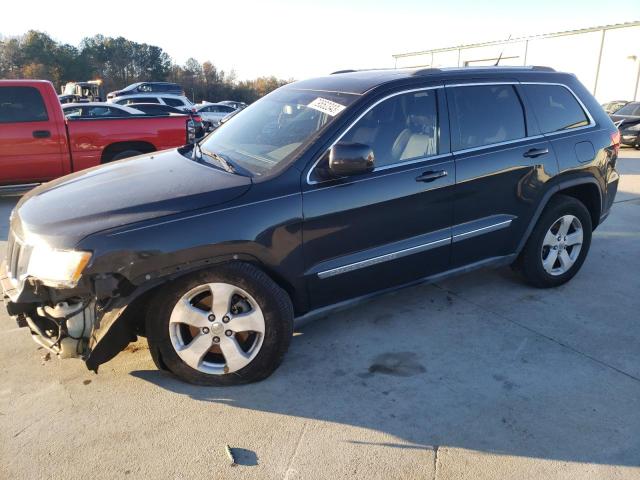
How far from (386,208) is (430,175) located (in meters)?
0.44

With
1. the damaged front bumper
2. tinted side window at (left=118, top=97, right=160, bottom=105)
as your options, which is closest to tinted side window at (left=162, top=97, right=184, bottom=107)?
tinted side window at (left=118, top=97, right=160, bottom=105)

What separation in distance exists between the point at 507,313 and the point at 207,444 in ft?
8.33

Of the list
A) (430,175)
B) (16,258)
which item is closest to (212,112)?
(430,175)

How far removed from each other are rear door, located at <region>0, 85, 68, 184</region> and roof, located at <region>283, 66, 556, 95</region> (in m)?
5.00

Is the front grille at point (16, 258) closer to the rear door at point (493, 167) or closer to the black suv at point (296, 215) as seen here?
the black suv at point (296, 215)

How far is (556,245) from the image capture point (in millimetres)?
4355

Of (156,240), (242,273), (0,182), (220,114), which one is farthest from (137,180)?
(220,114)

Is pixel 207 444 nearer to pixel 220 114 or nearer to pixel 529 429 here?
pixel 529 429

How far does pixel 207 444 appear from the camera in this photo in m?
2.57

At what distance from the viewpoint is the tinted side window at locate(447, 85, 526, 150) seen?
3701 millimetres

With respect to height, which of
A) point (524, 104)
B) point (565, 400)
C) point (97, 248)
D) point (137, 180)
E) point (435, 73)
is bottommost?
point (565, 400)

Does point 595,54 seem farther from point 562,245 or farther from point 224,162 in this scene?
point 224,162

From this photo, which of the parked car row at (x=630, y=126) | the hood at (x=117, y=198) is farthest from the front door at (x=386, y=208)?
the parked car row at (x=630, y=126)

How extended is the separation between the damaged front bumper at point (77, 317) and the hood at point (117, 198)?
0.28 meters
